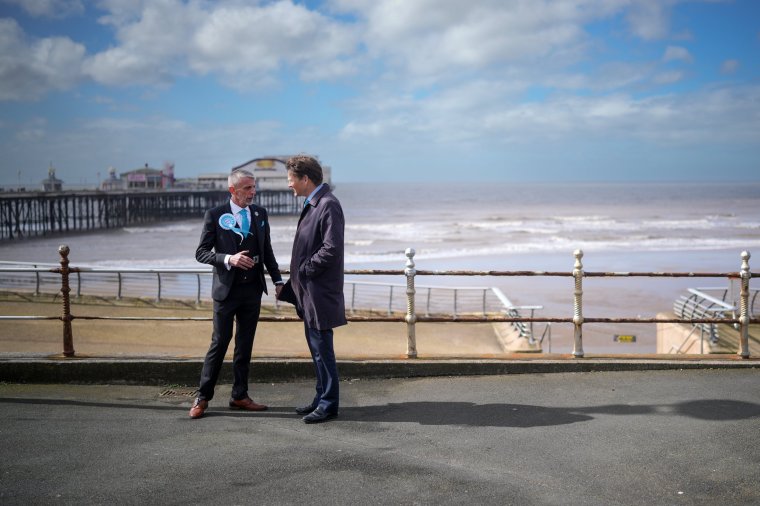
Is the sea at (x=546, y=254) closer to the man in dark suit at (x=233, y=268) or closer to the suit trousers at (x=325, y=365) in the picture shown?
the suit trousers at (x=325, y=365)

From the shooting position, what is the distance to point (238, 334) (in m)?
4.98

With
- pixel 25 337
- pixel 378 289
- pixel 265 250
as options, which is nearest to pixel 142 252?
pixel 378 289

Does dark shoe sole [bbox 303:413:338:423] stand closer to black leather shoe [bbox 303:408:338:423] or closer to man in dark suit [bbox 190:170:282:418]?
black leather shoe [bbox 303:408:338:423]

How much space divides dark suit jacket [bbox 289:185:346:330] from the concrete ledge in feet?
4.16

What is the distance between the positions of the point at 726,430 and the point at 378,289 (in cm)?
1680

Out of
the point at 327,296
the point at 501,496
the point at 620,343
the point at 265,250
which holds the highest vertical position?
the point at 265,250

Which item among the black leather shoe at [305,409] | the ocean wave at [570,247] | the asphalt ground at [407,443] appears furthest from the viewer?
the ocean wave at [570,247]

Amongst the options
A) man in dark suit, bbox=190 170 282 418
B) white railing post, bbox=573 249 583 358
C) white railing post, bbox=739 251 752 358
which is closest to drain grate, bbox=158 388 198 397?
man in dark suit, bbox=190 170 282 418

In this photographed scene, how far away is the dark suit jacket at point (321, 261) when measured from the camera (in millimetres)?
4461

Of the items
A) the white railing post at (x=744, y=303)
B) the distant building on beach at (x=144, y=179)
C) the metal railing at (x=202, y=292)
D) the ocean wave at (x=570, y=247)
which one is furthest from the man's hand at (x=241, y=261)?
the distant building on beach at (x=144, y=179)

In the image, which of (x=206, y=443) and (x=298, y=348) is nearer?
(x=206, y=443)

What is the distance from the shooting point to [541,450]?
4.05 meters

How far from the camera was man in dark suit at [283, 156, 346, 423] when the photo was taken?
4473 mm

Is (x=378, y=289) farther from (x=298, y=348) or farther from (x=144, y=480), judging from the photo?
(x=144, y=480)
